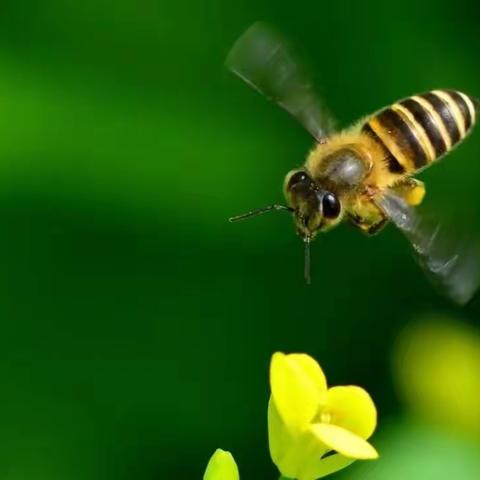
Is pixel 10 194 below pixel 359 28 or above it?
below

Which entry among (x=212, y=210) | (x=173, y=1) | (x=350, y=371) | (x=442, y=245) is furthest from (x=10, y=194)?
(x=442, y=245)

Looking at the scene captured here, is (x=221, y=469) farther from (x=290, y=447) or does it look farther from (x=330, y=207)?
(x=330, y=207)

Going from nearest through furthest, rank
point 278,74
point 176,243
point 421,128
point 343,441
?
point 343,441
point 421,128
point 278,74
point 176,243

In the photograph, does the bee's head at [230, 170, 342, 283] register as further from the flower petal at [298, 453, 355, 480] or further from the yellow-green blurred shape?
the yellow-green blurred shape

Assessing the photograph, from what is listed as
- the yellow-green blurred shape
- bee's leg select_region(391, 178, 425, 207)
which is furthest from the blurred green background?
bee's leg select_region(391, 178, 425, 207)

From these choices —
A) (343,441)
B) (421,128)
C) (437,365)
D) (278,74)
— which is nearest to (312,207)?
(421,128)

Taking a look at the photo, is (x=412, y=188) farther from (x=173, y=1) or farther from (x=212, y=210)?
(x=173, y=1)
